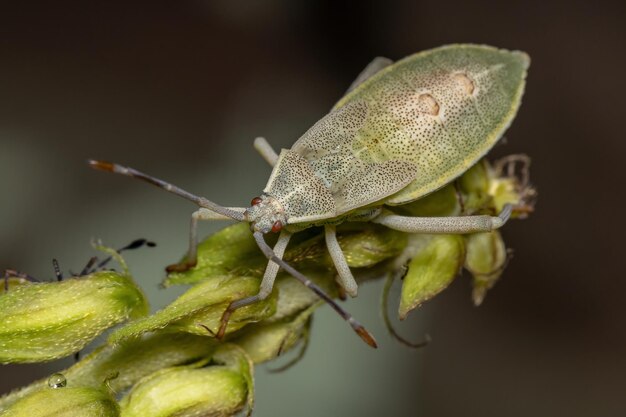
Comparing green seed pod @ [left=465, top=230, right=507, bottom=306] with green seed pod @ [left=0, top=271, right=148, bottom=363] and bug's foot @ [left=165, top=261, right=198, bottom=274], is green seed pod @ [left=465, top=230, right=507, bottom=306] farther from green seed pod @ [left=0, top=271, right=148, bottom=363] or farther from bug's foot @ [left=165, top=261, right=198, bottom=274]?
green seed pod @ [left=0, top=271, right=148, bottom=363]

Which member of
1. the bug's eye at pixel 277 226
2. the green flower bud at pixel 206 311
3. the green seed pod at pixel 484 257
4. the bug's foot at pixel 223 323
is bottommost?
the green seed pod at pixel 484 257

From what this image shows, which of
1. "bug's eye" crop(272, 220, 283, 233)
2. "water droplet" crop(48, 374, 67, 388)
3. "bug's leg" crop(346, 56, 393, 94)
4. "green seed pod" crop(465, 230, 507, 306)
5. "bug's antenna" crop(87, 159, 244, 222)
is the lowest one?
"green seed pod" crop(465, 230, 507, 306)

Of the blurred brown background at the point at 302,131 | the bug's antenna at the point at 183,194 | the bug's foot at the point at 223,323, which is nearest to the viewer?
the bug's foot at the point at 223,323

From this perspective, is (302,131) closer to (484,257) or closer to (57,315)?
(484,257)

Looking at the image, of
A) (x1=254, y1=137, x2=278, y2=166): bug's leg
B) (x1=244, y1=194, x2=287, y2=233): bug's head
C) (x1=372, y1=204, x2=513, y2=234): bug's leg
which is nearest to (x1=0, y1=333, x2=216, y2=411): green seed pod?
(x1=244, y1=194, x2=287, y2=233): bug's head

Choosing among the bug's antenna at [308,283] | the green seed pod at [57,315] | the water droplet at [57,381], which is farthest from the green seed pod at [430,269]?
the water droplet at [57,381]

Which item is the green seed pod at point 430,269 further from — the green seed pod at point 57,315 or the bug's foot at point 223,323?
the green seed pod at point 57,315
